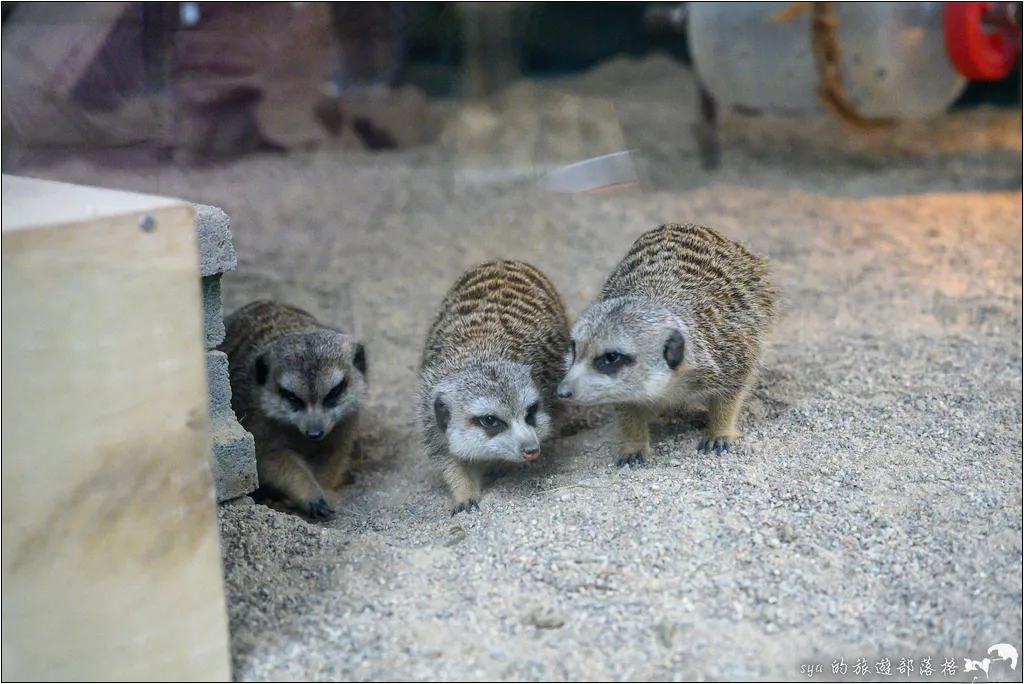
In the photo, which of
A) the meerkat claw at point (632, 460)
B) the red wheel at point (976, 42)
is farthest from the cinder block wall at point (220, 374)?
the red wheel at point (976, 42)

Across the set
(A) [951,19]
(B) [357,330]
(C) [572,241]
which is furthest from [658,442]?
(A) [951,19]

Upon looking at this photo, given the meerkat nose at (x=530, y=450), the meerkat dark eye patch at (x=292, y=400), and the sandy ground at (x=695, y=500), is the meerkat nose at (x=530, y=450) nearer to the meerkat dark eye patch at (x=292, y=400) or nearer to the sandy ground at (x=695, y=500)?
the sandy ground at (x=695, y=500)

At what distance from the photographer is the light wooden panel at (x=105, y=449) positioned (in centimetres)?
164

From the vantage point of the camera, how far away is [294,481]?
3.23 m

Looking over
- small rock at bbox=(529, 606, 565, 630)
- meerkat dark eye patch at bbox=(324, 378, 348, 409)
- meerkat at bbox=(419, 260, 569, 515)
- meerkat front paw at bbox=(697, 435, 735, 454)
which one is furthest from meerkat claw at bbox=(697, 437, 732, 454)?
meerkat dark eye patch at bbox=(324, 378, 348, 409)

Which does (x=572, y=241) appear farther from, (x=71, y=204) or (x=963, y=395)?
(x=71, y=204)

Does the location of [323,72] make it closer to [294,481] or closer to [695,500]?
[294,481]

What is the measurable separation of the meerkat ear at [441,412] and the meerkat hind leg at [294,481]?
1.70 feet

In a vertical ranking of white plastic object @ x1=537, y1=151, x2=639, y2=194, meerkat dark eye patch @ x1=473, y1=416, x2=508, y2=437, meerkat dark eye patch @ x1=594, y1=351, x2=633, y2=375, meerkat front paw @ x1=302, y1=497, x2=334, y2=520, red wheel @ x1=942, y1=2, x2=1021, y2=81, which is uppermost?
red wheel @ x1=942, y1=2, x2=1021, y2=81

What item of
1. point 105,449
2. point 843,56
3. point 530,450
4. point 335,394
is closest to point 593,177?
point 843,56

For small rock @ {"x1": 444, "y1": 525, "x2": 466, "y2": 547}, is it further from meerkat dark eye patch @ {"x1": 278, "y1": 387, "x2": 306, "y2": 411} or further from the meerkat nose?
meerkat dark eye patch @ {"x1": 278, "y1": 387, "x2": 306, "y2": 411}

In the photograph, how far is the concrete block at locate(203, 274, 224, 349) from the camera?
2545mm

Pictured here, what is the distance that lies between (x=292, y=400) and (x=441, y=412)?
0.57 meters

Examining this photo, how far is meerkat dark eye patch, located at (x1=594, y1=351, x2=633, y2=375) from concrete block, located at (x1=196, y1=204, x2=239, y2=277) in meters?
1.00
